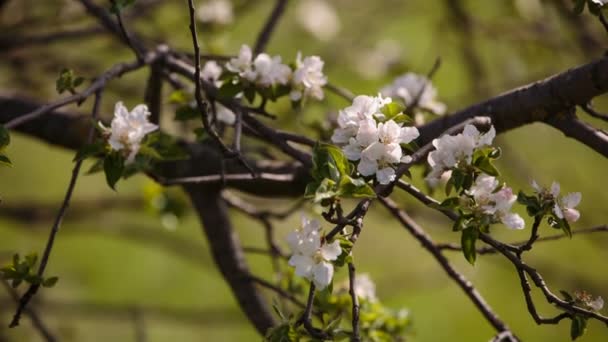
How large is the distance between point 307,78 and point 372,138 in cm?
29

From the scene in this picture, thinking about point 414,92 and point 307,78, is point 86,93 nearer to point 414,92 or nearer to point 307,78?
point 307,78

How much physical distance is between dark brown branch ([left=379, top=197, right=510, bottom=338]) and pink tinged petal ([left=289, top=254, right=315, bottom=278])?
0.25m

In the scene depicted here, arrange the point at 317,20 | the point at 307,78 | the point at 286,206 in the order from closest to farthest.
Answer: the point at 307,78 < the point at 317,20 < the point at 286,206

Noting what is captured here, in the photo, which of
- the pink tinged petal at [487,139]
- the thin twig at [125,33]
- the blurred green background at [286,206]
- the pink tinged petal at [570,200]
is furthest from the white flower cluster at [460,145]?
the blurred green background at [286,206]

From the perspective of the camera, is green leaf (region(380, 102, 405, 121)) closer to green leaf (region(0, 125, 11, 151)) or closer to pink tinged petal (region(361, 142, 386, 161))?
pink tinged petal (region(361, 142, 386, 161))

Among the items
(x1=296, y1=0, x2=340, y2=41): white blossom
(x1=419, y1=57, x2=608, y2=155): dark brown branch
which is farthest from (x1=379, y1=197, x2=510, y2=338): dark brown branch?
(x1=296, y1=0, x2=340, y2=41): white blossom

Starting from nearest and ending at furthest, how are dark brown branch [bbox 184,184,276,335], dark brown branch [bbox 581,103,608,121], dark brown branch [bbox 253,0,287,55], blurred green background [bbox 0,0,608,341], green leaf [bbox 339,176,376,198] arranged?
green leaf [bbox 339,176,376,198] < dark brown branch [bbox 581,103,608,121] < dark brown branch [bbox 184,184,276,335] < dark brown branch [bbox 253,0,287,55] < blurred green background [bbox 0,0,608,341]

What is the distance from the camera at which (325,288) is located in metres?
0.83

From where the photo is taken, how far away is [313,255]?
0.78 metres

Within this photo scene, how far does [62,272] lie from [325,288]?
2.27 metres

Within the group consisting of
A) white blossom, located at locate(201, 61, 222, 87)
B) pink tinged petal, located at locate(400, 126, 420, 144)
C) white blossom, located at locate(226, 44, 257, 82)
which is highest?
white blossom, located at locate(201, 61, 222, 87)

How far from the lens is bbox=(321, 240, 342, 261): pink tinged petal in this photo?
759 millimetres

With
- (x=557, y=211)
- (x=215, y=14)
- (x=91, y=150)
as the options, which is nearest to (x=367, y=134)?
(x=557, y=211)

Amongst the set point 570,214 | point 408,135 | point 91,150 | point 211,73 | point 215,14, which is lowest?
point 570,214
